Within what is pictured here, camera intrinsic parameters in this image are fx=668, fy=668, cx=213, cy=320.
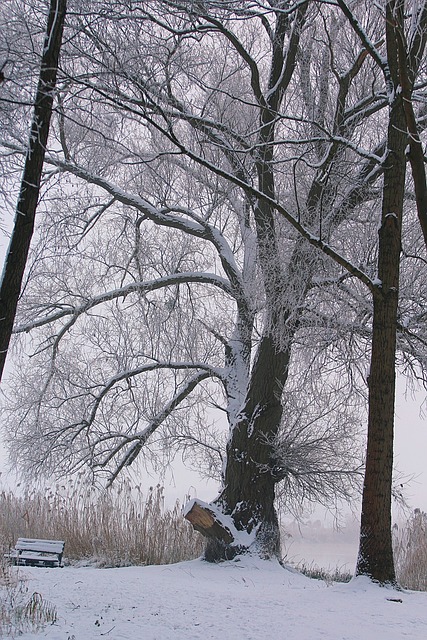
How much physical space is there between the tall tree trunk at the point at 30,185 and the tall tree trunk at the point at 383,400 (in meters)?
3.13

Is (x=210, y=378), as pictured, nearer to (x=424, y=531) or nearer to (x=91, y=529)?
(x=91, y=529)

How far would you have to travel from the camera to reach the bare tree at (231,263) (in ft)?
23.4

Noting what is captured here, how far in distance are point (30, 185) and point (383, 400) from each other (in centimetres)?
377

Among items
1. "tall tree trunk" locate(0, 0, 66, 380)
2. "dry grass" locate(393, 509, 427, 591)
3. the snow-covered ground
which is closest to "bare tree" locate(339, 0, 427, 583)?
the snow-covered ground

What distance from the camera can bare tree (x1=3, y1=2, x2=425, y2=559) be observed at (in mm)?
7125

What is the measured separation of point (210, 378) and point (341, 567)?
11.0ft

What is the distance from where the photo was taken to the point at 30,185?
4.15 metres

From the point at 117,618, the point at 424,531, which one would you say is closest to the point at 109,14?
the point at 117,618

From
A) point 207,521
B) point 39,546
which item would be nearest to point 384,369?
point 207,521

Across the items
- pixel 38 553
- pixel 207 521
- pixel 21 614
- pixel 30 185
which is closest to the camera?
pixel 21 614

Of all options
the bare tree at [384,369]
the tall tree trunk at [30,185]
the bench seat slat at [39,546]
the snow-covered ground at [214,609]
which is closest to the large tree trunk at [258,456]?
the snow-covered ground at [214,609]

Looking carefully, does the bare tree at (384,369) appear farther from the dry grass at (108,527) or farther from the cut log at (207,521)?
the dry grass at (108,527)

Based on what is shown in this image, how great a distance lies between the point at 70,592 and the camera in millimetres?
4859

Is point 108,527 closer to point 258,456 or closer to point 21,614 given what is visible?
point 258,456
